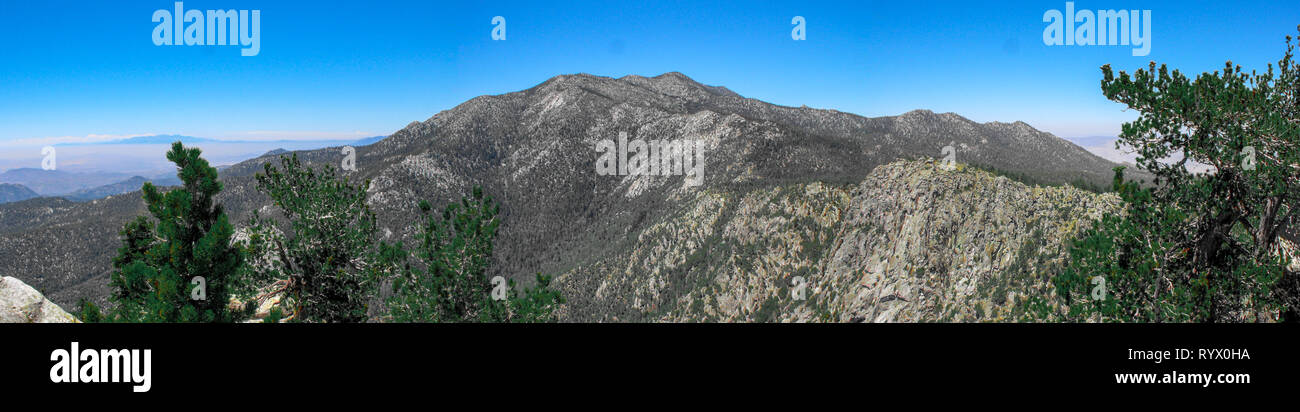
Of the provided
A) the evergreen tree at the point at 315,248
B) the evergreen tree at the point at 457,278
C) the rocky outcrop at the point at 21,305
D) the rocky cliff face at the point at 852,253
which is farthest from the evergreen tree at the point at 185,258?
the rocky cliff face at the point at 852,253

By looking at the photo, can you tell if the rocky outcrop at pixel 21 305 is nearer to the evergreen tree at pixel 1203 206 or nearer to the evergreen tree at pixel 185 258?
the evergreen tree at pixel 185 258

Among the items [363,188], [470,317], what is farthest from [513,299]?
[363,188]

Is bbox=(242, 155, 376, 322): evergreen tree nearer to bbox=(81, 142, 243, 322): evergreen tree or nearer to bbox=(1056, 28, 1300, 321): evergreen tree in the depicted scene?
bbox=(81, 142, 243, 322): evergreen tree

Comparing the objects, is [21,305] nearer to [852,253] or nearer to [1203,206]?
[1203,206]

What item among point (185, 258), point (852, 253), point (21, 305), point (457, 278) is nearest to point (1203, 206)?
point (457, 278)

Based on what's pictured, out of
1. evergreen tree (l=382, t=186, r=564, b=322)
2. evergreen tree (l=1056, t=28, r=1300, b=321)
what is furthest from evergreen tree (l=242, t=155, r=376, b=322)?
evergreen tree (l=1056, t=28, r=1300, b=321)
